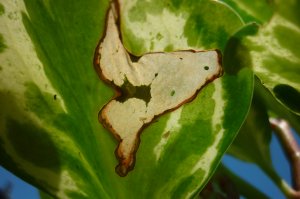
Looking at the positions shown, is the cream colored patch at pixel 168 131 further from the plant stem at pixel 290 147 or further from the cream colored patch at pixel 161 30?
the plant stem at pixel 290 147

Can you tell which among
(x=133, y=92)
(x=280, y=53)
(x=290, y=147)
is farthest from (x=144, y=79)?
(x=290, y=147)

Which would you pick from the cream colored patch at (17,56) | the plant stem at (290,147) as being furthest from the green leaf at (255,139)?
the cream colored patch at (17,56)

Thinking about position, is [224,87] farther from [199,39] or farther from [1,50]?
[1,50]

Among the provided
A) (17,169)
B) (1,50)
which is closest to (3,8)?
(1,50)

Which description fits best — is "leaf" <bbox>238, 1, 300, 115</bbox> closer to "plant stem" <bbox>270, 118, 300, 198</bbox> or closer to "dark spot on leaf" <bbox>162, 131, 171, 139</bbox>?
"dark spot on leaf" <bbox>162, 131, 171, 139</bbox>

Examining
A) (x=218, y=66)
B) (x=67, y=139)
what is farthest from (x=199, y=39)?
(x=67, y=139)

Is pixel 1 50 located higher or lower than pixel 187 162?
higher
